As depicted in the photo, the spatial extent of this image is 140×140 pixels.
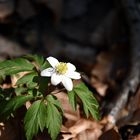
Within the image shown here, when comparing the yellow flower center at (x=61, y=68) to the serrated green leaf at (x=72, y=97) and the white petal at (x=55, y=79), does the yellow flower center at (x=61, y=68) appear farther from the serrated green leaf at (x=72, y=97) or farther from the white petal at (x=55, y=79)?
the serrated green leaf at (x=72, y=97)

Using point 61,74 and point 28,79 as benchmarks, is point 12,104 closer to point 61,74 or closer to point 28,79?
point 28,79

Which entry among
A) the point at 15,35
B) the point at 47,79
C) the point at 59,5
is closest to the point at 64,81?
the point at 47,79

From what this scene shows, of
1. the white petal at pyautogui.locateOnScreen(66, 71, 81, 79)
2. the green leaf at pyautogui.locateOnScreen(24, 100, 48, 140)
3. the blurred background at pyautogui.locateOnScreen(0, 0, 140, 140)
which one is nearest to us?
the green leaf at pyautogui.locateOnScreen(24, 100, 48, 140)

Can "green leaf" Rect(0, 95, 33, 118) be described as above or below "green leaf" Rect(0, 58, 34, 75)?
below

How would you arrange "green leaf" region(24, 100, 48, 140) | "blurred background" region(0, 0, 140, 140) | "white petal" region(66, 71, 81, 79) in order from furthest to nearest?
"blurred background" region(0, 0, 140, 140) < "white petal" region(66, 71, 81, 79) < "green leaf" region(24, 100, 48, 140)

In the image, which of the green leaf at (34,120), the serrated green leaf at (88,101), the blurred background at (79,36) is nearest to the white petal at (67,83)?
the serrated green leaf at (88,101)

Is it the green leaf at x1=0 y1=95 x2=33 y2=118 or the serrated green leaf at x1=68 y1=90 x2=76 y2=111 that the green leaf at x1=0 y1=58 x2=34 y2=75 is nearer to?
the green leaf at x1=0 y1=95 x2=33 y2=118

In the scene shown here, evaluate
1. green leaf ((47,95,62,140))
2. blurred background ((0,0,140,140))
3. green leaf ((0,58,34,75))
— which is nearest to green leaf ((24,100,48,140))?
green leaf ((47,95,62,140))
